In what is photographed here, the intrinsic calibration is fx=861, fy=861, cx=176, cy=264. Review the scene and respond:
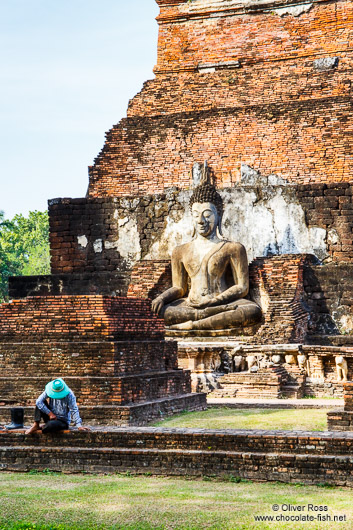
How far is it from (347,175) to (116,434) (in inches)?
396

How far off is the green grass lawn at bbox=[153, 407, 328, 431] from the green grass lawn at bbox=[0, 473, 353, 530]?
5.97ft

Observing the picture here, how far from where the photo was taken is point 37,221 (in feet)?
144

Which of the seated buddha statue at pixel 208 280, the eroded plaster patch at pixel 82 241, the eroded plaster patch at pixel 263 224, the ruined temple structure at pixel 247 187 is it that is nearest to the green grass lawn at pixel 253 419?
the ruined temple structure at pixel 247 187

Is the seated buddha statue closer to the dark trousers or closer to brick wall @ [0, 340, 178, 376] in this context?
brick wall @ [0, 340, 178, 376]

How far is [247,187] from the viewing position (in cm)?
1477

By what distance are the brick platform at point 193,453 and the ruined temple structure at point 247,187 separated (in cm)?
407

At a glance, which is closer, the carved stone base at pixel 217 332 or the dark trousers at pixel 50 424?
the dark trousers at pixel 50 424

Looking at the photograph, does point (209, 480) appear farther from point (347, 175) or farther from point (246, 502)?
point (347, 175)

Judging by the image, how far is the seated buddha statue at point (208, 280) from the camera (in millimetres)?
12750

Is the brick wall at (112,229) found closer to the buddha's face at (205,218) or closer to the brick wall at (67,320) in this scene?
the buddha's face at (205,218)

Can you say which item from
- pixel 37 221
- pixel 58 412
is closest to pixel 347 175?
pixel 58 412

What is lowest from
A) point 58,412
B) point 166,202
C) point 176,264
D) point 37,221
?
point 58,412

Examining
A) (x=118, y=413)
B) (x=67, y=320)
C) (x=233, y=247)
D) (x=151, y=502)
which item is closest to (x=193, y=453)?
(x=151, y=502)

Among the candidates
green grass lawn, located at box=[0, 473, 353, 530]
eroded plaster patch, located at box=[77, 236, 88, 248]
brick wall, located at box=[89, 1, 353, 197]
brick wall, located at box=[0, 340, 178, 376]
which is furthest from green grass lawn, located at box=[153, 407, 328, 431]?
brick wall, located at box=[89, 1, 353, 197]
